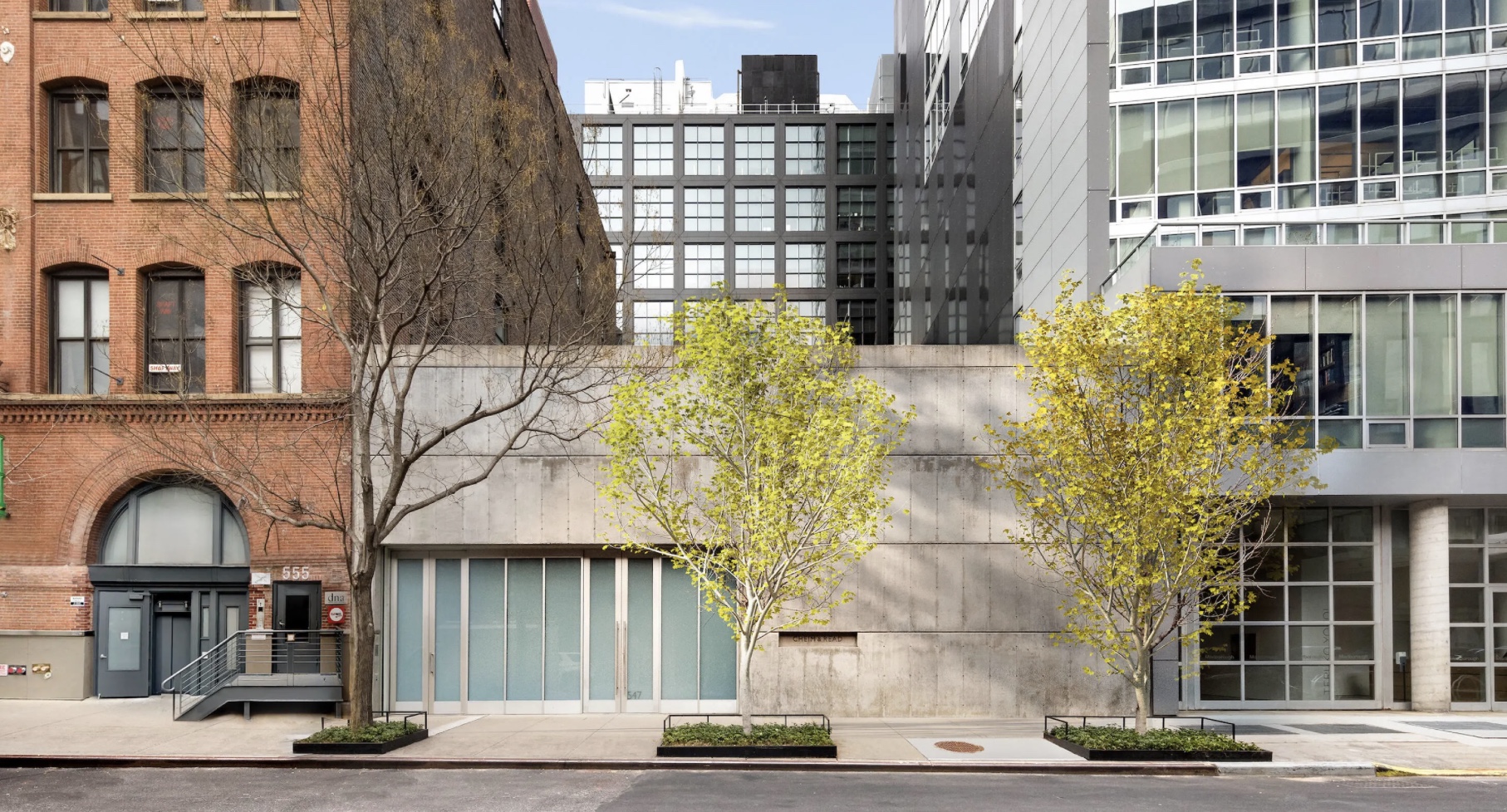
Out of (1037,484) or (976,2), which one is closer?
(1037,484)

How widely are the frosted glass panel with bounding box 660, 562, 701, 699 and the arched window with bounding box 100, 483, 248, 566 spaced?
8.87 meters

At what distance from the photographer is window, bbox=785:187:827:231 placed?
77.7m

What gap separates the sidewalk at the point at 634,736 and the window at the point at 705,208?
60079mm

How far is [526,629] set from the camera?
70.3 feet

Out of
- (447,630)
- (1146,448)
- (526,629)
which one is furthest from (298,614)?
(1146,448)

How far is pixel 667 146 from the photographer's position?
7800 centimetres

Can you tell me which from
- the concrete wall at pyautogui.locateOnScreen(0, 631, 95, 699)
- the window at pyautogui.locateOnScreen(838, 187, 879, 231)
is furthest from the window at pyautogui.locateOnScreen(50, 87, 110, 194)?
the window at pyautogui.locateOnScreen(838, 187, 879, 231)

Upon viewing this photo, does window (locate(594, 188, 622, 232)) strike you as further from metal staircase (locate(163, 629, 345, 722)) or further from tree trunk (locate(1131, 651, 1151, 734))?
tree trunk (locate(1131, 651, 1151, 734))

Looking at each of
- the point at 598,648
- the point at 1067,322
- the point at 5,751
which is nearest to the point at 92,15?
the point at 5,751

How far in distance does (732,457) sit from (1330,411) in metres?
12.2

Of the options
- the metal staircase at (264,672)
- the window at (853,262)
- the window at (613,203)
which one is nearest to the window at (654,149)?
the window at (613,203)

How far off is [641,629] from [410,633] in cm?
450

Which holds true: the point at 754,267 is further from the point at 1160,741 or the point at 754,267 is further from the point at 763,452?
the point at 1160,741

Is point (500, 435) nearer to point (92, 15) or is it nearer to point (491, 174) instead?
point (491, 174)
